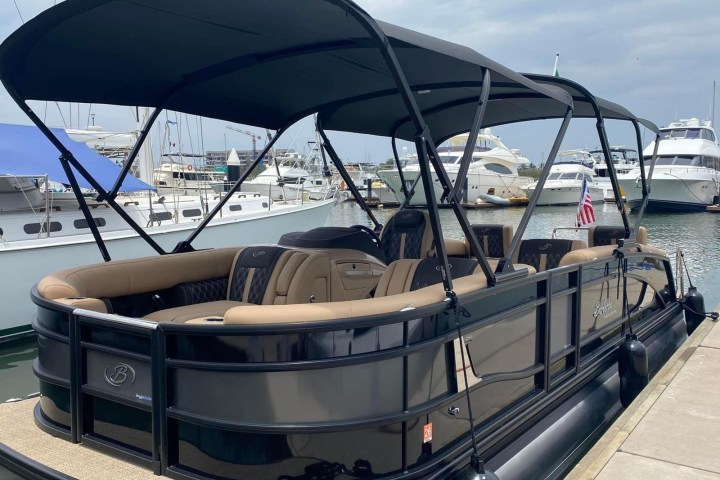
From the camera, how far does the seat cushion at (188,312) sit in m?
4.07

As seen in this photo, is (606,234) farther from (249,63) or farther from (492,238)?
(249,63)

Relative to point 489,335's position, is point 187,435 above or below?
below

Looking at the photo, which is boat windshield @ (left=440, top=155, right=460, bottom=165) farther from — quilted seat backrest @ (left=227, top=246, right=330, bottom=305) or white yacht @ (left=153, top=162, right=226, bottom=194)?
quilted seat backrest @ (left=227, top=246, right=330, bottom=305)

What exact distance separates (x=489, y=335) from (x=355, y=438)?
3.42 ft

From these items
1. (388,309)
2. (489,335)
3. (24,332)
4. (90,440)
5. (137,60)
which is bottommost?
(24,332)

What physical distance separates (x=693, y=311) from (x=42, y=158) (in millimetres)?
9727

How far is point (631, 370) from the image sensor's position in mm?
4992

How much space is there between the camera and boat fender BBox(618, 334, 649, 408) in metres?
4.96

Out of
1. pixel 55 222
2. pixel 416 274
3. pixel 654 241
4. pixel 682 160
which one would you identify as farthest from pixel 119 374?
pixel 682 160

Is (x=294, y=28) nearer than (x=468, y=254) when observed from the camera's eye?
Yes

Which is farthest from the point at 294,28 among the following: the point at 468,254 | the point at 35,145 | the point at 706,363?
the point at 35,145

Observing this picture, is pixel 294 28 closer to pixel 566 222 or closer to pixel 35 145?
pixel 35 145

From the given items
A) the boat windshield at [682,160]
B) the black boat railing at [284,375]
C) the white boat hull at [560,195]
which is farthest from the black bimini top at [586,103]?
the white boat hull at [560,195]

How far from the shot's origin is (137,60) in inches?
151
